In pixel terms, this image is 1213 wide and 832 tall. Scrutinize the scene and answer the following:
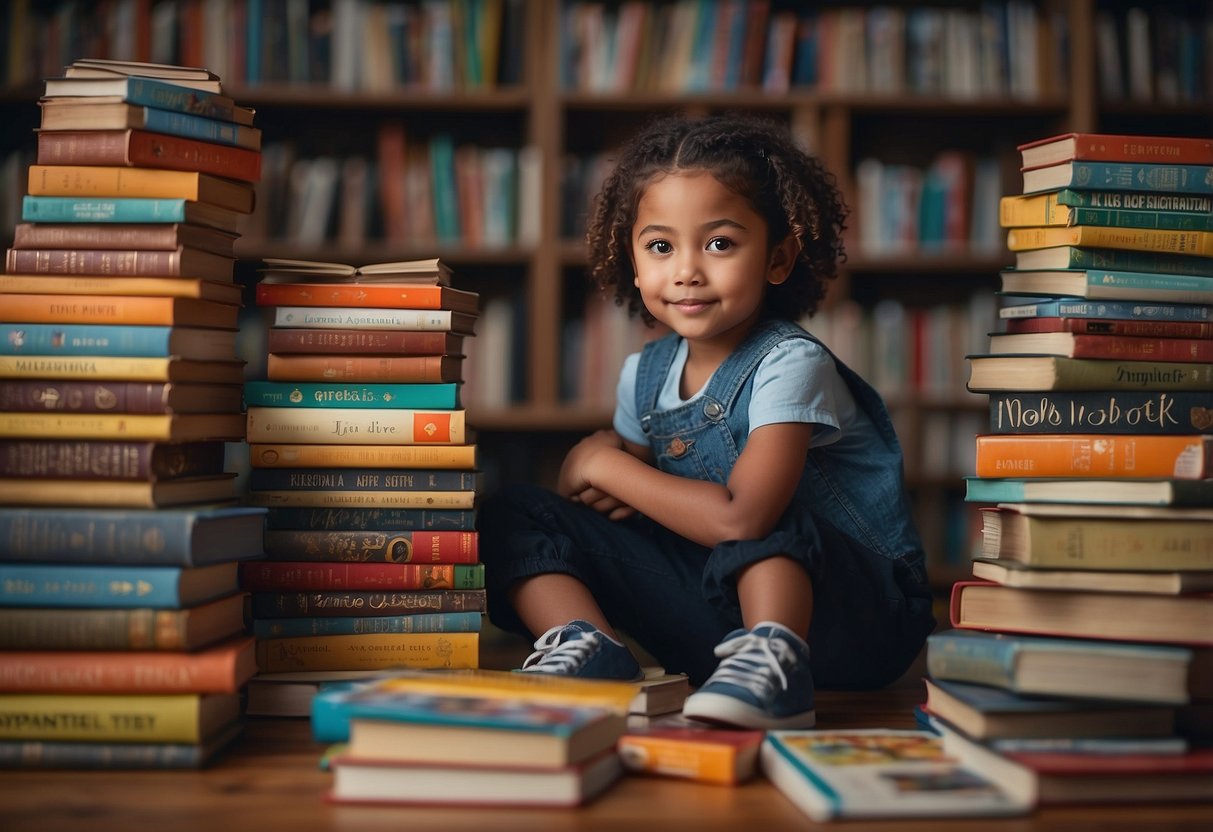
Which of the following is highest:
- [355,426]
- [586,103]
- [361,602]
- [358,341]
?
[586,103]

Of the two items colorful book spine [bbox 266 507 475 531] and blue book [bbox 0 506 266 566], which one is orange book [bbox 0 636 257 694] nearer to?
blue book [bbox 0 506 266 566]

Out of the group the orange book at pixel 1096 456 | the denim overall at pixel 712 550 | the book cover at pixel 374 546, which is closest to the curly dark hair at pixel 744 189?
the denim overall at pixel 712 550

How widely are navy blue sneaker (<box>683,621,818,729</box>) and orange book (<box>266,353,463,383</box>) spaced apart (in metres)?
0.48

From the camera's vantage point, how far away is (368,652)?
1.33 m

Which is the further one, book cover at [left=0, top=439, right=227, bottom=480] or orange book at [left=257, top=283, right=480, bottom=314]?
orange book at [left=257, top=283, right=480, bottom=314]

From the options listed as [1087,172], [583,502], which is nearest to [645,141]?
[583,502]

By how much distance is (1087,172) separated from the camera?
124 cm

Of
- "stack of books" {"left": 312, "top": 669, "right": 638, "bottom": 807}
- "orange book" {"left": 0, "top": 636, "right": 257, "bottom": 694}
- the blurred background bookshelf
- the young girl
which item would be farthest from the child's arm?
the blurred background bookshelf

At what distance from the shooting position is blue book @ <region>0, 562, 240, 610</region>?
108 centimetres

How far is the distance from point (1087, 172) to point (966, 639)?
0.53 metres

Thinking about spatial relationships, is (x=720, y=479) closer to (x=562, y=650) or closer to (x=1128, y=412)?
(x=562, y=650)

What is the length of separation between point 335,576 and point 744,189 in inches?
28.2

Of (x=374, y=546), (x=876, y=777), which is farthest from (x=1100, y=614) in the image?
(x=374, y=546)

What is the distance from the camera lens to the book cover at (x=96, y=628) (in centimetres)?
108
